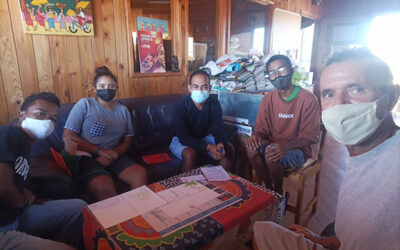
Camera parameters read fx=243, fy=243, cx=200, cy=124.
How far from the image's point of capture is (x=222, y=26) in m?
3.15

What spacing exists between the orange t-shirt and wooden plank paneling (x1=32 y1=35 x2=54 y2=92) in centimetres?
172

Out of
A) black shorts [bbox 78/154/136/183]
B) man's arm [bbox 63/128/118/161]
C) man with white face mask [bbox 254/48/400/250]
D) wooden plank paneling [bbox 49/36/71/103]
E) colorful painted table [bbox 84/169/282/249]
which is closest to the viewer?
man with white face mask [bbox 254/48/400/250]

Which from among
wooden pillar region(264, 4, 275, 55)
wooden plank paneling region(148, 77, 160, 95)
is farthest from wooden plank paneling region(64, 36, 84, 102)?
wooden pillar region(264, 4, 275, 55)

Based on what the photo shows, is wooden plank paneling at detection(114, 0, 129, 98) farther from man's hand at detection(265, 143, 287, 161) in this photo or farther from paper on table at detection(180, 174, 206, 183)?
man's hand at detection(265, 143, 287, 161)

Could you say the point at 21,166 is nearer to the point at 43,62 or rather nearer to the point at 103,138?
the point at 103,138

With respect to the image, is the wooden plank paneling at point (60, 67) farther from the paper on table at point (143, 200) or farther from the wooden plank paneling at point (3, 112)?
the paper on table at point (143, 200)

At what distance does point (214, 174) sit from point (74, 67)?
149 cm

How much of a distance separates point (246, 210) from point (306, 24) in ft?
18.9

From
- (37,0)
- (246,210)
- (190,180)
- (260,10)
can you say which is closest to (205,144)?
(190,180)

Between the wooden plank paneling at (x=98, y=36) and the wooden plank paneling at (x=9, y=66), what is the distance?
58cm

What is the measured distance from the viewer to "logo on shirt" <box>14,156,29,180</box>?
3.53 feet

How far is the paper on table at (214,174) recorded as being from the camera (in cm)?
146

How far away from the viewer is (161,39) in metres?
2.66

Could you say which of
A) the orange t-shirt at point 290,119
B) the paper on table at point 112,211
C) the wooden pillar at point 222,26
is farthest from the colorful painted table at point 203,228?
the wooden pillar at point 222,26
